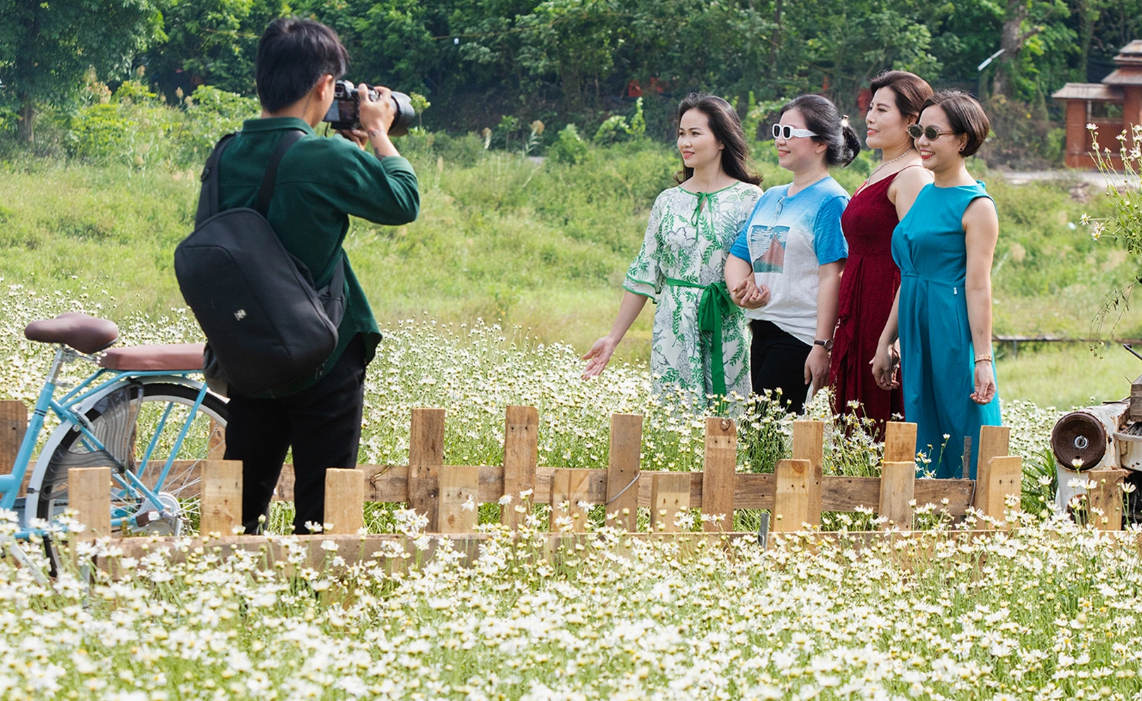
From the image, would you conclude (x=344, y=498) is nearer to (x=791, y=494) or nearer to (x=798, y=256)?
(x=791, y=494)

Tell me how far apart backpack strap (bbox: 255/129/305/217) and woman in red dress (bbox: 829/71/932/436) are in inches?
93.4

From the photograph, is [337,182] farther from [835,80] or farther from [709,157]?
[835,80]

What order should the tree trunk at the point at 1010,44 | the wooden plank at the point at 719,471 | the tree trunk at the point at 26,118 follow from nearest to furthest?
the wooden plank at the point at 719,471 < the tree trunk at the point at 26,118 < the tree trunk at the point at 1010,44

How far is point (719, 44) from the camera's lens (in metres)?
26.1

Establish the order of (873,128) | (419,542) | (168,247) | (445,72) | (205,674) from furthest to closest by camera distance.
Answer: (445,72)
(168,247)
(873,128)
(419,542)
(205,674)

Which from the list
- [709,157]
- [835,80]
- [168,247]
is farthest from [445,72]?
[709,157]

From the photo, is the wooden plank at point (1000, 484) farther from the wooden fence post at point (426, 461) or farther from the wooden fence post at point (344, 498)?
the wooden fence post at point (344, 498)

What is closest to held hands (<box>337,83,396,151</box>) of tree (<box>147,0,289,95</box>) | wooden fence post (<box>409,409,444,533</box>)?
wooden fence post (<box>409,409,444,533</box>)

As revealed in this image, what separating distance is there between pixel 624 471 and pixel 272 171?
1.59 meters

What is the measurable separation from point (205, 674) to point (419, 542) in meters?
0.63

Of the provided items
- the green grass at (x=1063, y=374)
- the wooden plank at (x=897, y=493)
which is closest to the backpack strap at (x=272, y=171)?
the wooden plank at (x=897, y=493)

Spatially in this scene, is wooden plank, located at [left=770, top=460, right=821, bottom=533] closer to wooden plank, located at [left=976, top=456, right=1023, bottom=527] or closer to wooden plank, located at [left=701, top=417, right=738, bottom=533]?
wooden plank, located at [left=701, top=417, right=738, bottom=533]

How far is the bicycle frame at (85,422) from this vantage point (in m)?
3.59

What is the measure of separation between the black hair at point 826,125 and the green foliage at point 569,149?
17.1 meters
